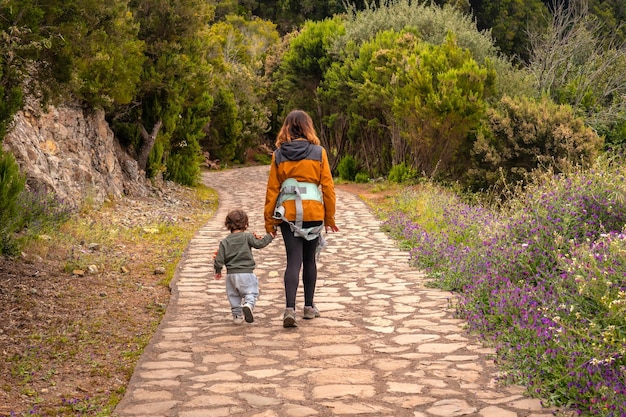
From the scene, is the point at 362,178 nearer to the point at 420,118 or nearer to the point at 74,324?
the point at 420,118

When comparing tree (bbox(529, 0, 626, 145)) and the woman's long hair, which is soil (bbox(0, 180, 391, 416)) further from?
tree (bbox(529, 0, 626, 145))

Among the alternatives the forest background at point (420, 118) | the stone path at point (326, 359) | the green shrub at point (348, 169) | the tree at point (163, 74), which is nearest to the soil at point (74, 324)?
the stone path at point (326, 359)

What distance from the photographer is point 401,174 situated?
2088 cm

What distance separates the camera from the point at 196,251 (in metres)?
11.3

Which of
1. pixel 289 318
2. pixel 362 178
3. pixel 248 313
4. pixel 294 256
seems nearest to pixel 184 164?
pixel 362 178

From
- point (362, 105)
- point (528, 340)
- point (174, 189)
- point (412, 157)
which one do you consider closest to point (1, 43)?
point (528, 340)

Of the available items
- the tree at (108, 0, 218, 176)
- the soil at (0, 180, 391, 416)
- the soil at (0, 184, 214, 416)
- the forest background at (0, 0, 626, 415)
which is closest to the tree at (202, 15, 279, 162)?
the forest background at (0, 0, 626, 415)

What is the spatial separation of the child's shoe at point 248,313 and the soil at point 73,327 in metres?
0.95

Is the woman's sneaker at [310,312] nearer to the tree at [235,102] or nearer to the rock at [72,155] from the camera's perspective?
the rock at [72,155]

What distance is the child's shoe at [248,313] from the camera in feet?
22.3

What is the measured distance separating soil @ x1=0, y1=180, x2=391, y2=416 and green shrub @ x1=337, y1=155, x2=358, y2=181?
14360mm

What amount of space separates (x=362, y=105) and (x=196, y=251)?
43.7 feet

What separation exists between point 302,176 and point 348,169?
60.2ft

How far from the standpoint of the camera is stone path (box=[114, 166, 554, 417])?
4.77 m
